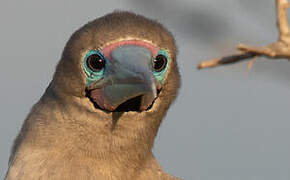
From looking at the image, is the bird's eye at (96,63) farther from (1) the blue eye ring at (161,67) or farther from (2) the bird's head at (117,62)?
(1) the blue eye ring at (161,67)

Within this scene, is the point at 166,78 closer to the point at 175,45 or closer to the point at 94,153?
the point at 175,45

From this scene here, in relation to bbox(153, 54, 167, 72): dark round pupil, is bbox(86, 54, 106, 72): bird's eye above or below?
above

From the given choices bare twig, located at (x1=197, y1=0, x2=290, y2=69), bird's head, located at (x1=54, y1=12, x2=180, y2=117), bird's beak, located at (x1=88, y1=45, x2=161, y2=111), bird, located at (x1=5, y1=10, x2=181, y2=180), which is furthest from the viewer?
bird, located at (x1=5, y1=10, x2=181, y2=180)

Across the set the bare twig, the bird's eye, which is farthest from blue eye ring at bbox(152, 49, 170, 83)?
the bare twig

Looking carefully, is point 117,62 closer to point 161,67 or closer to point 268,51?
point 161,67

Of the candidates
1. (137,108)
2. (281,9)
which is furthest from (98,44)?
(281,9)

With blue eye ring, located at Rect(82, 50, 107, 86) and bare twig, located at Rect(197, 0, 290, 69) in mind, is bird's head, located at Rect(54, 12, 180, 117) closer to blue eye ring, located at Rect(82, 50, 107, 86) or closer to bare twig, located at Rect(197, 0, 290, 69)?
blue eye ring, located at Rect(82, 50, 107, 86)

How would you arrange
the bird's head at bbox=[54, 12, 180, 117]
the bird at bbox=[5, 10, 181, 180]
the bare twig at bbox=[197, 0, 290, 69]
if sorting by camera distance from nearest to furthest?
the bare twig at bbox=[197, 0, 290, 69] < the bird's head at bbox=[54, 12, 180, 117] < the bird at bbox=[5, 10, 181, 180]
